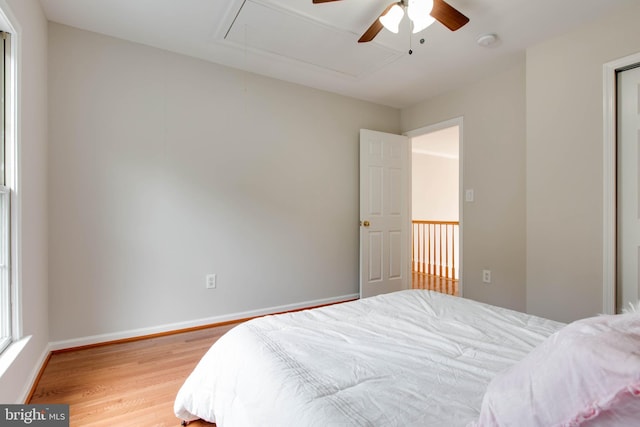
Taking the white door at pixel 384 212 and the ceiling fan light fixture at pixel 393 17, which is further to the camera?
the white door at pixel 384 212

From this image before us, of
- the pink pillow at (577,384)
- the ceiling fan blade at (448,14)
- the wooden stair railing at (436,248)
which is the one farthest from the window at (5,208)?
the wooden stair railing at (436,248)

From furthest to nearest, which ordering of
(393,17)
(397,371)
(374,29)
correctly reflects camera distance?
1. (374,29)
2. (393,17)
3. (397,371)

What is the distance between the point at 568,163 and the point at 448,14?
4.83 ft

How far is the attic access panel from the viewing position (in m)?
2.20

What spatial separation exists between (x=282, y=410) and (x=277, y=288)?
2405 mm

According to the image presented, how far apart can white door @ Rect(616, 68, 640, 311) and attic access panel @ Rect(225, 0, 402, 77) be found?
165 centimetres

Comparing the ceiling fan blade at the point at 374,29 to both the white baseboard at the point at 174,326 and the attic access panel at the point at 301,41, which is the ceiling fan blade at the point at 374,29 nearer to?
the attic access panel at the point at 301,41

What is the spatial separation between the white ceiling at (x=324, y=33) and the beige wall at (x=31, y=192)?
0.44m

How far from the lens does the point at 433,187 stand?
23.1 ft

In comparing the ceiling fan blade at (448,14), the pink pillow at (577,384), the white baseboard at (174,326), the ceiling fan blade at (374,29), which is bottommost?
the white baseboard at (174,326)

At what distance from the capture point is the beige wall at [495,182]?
9.48ft

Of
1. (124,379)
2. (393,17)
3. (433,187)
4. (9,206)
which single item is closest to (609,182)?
(393,17)

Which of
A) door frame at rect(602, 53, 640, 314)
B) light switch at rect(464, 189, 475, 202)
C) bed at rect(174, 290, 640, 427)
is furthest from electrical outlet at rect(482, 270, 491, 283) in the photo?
bed at rect(174, 290, 640, 427)

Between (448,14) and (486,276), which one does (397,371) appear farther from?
(486,276)
